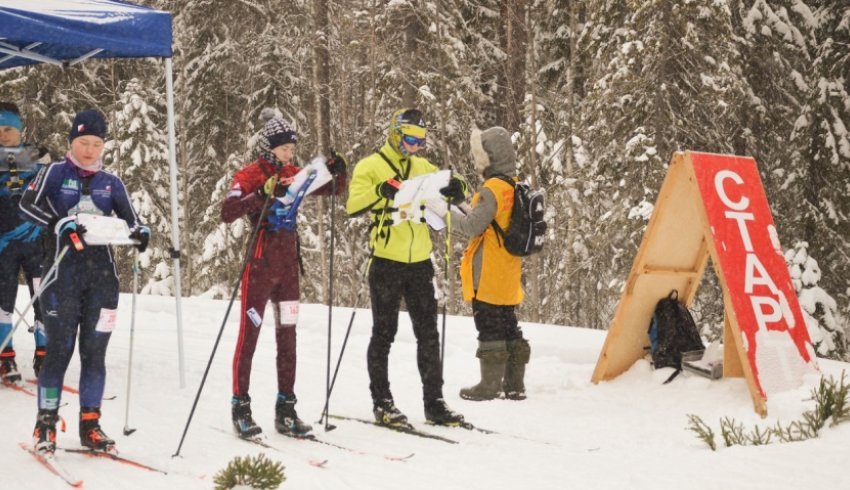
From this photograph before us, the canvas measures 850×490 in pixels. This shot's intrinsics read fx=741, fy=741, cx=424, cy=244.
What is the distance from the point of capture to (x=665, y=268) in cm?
695

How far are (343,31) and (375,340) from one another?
16.3 meters

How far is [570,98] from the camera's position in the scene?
17328 millimetres

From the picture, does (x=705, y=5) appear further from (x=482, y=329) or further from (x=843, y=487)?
(x=843, y=487)

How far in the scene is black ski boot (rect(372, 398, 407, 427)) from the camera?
5445 mm

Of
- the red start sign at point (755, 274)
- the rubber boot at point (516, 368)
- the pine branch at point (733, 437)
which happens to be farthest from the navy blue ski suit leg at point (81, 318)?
the red start sign at point (755, 274)

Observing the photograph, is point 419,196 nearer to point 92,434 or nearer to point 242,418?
point 242,418

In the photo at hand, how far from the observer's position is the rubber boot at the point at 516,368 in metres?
6.63

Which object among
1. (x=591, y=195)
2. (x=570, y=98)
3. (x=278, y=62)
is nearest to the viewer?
(x=591, y=195)

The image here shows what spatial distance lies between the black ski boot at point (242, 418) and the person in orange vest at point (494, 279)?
2.16 m

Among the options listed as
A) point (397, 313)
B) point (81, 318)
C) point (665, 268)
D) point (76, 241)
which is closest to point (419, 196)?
point (397, 313)

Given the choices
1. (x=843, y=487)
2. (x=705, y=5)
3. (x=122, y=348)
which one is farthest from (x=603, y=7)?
(x=843, y=487)

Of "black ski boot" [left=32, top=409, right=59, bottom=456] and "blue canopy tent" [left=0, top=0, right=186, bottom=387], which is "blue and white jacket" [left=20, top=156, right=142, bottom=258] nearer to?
"black ski boot" [left=32, top=409, right=59, bottom=456]

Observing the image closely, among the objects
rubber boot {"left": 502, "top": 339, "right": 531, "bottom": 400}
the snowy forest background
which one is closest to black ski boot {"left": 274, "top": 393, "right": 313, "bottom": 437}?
rubber boot {"left": 502, "top": 339, "right": 531, "bottom": 400}

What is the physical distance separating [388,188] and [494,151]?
169 cm
